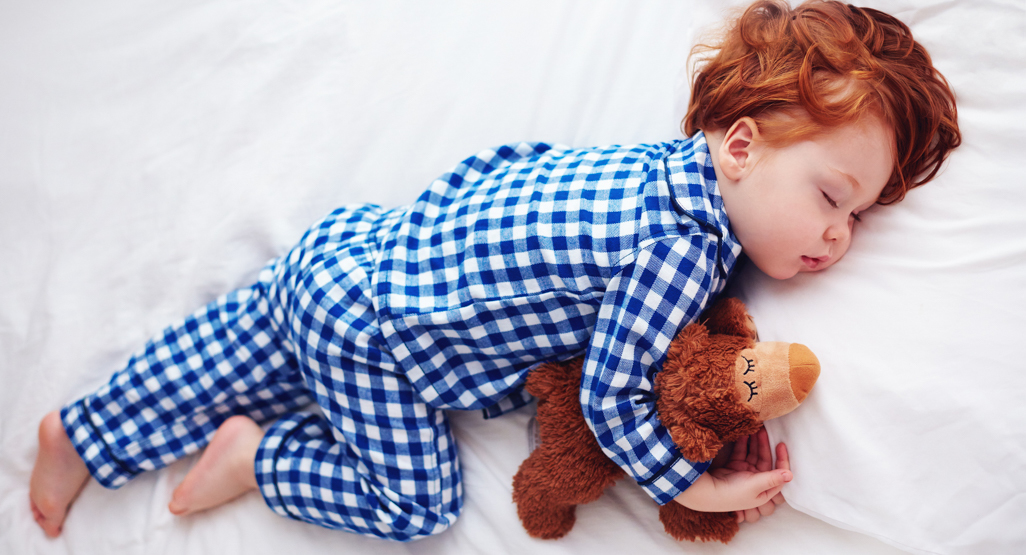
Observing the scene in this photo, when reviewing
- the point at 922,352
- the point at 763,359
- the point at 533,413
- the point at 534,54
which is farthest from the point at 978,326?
the point at 534,54

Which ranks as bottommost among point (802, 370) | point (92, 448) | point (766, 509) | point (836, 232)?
point (766, 509)

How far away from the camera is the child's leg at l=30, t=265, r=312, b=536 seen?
94 centimetres

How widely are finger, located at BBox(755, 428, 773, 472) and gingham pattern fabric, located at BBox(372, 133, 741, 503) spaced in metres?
0.11

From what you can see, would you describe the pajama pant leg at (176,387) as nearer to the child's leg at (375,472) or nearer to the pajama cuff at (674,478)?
the child's leg at (375,472)

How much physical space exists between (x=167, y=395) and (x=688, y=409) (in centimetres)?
79

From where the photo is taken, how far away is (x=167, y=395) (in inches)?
36.9

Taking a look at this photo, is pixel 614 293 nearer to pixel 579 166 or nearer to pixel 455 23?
pixel 579 166

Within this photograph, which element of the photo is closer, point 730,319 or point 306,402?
point 730,319

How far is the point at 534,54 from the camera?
1.06 meters

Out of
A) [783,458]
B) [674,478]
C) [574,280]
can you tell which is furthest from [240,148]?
[783,458]

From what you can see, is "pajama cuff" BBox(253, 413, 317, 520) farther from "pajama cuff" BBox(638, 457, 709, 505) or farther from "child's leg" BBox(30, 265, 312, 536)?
"pajama cuff" BBox(638, 457, 709, 505)

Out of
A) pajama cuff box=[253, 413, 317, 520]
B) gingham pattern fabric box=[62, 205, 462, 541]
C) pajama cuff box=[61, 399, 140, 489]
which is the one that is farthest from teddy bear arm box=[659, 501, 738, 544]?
pajama cuff box=[61, 399, 140, 489]

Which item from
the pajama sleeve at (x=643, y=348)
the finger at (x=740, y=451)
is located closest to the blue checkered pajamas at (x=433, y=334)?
the pajama sleeve at (x=643, y=348)

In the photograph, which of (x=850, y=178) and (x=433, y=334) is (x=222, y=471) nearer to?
(x=433, y=334)
